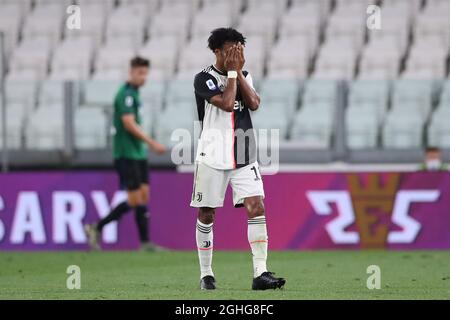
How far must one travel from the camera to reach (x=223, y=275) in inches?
454

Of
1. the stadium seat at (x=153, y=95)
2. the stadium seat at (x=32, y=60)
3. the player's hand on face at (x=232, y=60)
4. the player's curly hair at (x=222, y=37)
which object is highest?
the player's curly hair at (x=222, y=37)

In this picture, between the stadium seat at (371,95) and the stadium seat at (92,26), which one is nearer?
the stadium seat at (371,95)

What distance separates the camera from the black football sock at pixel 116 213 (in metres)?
14.9

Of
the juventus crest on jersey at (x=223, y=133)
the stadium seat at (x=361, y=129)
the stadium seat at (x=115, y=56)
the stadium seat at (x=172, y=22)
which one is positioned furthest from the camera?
the stadium seat at (x=172, y=22)

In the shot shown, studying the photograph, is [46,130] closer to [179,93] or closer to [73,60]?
[179,93]

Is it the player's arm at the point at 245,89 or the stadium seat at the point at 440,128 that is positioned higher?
the player's arm at the point at 245,89

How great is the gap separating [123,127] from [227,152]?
5547 mm

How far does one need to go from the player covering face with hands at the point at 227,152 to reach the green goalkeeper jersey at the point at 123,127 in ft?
17.1

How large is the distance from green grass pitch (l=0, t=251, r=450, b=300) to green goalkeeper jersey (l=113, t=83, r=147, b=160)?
1.17 m

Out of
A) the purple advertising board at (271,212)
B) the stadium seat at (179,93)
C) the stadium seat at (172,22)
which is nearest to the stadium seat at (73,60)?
the stadium seat at (172,22)

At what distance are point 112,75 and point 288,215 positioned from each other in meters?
5.23

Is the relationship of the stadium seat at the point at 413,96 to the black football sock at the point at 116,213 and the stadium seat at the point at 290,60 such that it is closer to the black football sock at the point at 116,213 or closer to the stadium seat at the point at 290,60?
the stadium seat at the point at 290,60
